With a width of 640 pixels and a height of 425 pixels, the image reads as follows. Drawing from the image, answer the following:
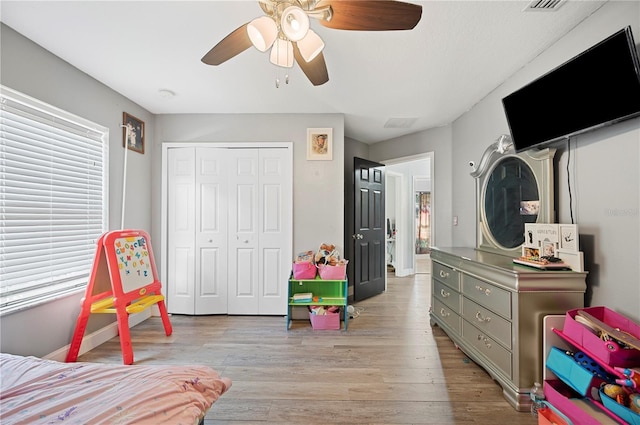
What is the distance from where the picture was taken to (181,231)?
3289mm

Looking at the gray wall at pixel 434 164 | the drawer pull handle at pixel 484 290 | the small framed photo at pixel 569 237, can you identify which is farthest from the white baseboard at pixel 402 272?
the small framed photo at pixel 569 237

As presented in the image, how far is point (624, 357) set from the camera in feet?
3.97

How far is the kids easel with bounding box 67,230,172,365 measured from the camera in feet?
7.16

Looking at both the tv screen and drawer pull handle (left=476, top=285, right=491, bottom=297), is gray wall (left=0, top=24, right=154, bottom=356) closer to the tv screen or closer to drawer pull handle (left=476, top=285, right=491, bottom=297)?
drawer pull handle (left=476, top=285, right=491, bottom=297)

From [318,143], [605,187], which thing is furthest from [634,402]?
[318,143]

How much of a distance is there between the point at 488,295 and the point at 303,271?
1.73 meters

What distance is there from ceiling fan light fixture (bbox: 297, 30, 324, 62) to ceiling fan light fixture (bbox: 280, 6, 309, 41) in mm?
151

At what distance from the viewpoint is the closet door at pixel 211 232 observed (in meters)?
3.27

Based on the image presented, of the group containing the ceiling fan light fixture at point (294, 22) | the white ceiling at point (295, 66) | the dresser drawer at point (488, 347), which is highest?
the white ceiling at point (295, 66)

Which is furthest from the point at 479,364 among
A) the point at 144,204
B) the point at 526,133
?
the point at 144,204

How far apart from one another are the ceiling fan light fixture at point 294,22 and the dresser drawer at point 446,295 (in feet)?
7.63

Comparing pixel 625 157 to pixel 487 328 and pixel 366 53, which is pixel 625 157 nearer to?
pixel 487 328

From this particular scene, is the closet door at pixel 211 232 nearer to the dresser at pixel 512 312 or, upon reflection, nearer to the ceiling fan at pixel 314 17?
the ceiling fan at pixel 314 17

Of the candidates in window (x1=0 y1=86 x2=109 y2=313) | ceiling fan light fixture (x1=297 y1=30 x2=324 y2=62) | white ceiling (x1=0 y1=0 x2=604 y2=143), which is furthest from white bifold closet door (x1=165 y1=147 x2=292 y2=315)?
ceiling fan light fixture (x1=297 y1=30 x2=324 y2=62)
